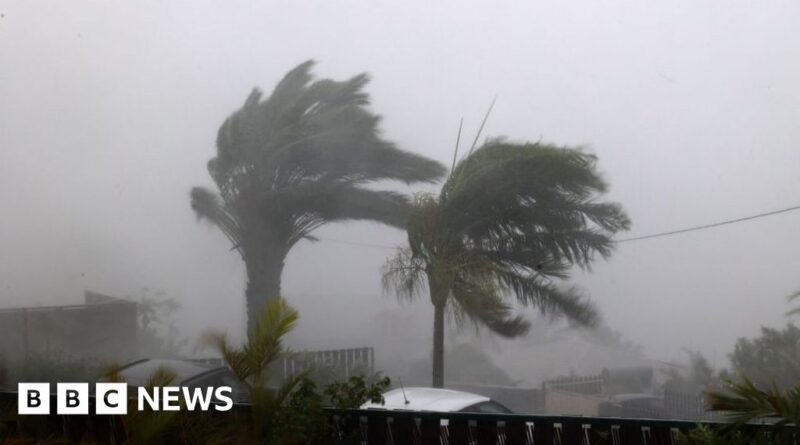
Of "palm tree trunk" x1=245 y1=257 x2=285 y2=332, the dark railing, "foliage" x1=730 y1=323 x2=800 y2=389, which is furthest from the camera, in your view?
"palm tree trunk" x1=245 y1=257 x2=285 y2=332

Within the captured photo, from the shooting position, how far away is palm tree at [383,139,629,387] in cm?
611

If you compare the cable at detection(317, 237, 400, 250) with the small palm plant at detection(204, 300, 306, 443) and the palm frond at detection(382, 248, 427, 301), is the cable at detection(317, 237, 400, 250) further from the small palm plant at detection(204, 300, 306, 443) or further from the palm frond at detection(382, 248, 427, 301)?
the small palm plant at detection(204, 300, 306, 443)

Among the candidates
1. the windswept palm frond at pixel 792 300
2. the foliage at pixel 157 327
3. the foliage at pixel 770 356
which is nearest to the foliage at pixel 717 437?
the foliage at pixel 770 356

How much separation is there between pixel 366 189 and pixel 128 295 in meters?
2.45

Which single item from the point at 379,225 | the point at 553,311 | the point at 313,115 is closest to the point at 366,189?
the point at 379,225

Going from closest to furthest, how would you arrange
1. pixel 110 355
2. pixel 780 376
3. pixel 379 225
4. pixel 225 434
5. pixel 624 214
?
pixel 225 434, pixel 780 376, pixel 624 214, pixel 379 225, pixel 110 355

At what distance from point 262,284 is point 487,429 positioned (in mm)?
2694

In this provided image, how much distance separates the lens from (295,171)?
684cm

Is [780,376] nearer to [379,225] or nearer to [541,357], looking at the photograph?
[541,357]

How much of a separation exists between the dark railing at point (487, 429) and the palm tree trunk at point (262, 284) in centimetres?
162

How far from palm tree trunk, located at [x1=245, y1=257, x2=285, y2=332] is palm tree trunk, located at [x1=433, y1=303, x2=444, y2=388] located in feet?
4.54

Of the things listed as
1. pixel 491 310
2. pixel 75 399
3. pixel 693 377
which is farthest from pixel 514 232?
pixel 75 399

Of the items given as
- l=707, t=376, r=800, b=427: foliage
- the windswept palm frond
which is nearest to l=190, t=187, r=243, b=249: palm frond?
l=707, t=376, r=800, b=427: foliage

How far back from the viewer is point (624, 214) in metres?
6.07
